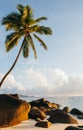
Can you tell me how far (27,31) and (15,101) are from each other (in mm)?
11598

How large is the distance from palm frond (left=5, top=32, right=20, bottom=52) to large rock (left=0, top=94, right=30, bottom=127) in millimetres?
8634

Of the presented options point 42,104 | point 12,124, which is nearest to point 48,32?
point 12,124

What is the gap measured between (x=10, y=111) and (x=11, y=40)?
11.4 meters

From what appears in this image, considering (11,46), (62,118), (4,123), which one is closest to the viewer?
(4,123)

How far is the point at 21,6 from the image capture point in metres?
38.1

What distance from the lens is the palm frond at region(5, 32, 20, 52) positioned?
3666 cm

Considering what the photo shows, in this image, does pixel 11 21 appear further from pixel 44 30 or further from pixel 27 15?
pixel 44 30

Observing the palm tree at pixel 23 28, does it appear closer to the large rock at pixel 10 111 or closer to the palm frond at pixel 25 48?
the palm frond at pixel 25 48

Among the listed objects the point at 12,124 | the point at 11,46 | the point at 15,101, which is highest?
the point at 11,46

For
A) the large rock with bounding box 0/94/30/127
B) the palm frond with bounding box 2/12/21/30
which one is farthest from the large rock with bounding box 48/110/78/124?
the palm frond with bounding box 2/12/21/30

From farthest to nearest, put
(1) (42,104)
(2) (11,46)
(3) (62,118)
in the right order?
(1) (42,104)
(2) (11,46)
(3) (62,118)

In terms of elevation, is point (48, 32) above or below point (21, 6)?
below

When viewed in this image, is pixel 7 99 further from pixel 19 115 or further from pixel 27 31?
pixel 27 31

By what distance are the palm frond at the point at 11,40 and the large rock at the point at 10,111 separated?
28.3 ft
